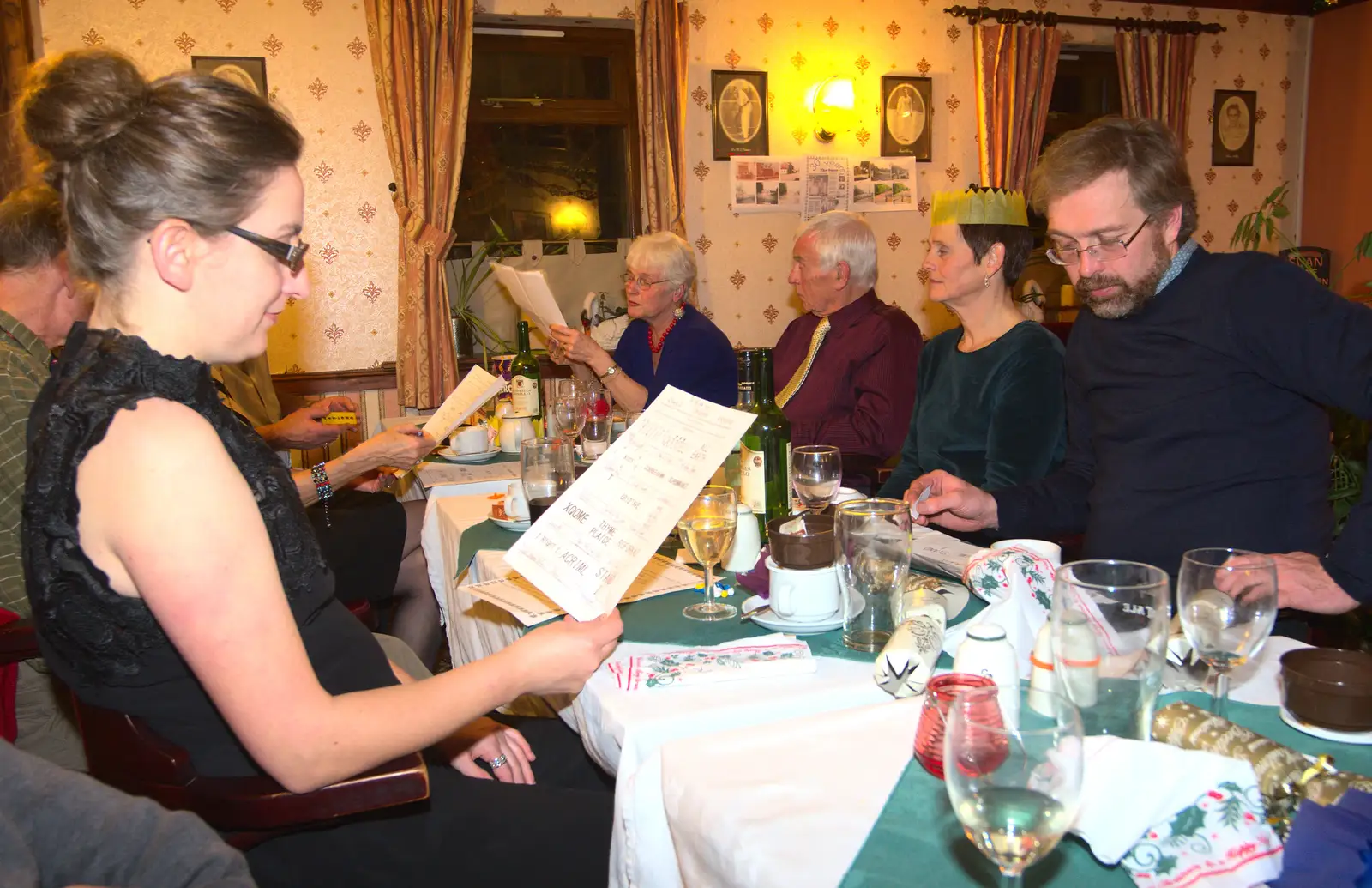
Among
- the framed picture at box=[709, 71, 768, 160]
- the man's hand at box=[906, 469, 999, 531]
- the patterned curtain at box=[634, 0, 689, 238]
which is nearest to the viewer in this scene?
the man's hand at box=[906, 469, 999, 531]

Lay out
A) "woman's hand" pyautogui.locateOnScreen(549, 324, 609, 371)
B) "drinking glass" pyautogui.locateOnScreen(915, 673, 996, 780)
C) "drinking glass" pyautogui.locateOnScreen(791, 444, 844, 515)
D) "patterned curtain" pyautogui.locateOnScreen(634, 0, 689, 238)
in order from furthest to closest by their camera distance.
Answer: "patterned curtain" pyautogui.locateOnScreen(634, 0, 689, 238)
"woman's hand" pyautogui.locateOnScreen(549, 324, 609, 371)
"drinking glass" pyautogui.locateOnScreen(791, 444, 844, 515)
"drinking glass" pyautogui.locateOnScreen(915, 673, 996, 780)

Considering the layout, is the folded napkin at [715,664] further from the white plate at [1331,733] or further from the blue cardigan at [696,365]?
the blue cardigan at [696,365]

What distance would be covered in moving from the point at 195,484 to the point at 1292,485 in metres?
1.80

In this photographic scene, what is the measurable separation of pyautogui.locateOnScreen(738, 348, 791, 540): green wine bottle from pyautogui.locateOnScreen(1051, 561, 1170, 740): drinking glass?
0.85m

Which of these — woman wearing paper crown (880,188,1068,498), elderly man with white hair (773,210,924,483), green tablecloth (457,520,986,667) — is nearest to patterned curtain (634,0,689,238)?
elderly man with white hair (773,210,924,483)

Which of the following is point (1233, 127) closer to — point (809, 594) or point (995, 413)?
point (995, 413)

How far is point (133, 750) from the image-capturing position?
112cm

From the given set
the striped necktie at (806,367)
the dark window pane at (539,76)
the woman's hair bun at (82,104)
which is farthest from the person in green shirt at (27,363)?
the dark window pane at (539,76)

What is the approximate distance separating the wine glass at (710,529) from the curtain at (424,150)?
380 centimetres

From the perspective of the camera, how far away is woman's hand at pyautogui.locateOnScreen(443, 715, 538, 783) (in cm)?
145

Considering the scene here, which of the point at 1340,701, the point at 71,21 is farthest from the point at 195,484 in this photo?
the point at 71,21

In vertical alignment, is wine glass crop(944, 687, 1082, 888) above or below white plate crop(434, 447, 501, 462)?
above

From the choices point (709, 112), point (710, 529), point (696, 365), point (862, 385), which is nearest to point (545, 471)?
point (710, 529)

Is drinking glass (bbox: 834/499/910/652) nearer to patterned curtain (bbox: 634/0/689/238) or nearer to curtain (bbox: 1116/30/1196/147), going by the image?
patterned curtain (bbox: 634/0/689/238)
